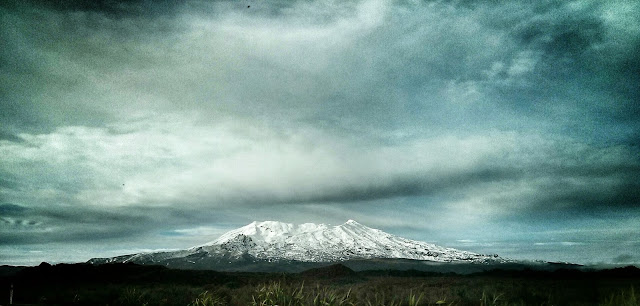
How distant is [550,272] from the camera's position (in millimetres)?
65625

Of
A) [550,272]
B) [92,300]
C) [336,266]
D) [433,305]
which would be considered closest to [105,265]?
[336,266]

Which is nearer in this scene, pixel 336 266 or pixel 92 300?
pixel 92 300

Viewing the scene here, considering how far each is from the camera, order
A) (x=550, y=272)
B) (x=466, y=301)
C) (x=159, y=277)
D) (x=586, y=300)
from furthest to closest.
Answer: (x=159, y=277) < (x=550, y=272) < (x=466, y=301) < (x=586, y=300)

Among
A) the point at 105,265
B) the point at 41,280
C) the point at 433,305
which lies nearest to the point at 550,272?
the point at 433,305

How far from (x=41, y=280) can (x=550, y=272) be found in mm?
92851

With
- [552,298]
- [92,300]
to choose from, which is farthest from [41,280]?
[552,298]

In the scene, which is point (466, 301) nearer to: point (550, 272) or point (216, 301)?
point (216, 301)

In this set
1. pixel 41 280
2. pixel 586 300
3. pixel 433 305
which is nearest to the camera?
pixel 586 300

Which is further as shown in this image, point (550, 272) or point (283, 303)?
point (550, 272)

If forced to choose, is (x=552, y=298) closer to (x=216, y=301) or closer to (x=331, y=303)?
(x=331, y=303)

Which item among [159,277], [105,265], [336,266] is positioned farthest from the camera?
[336,266]

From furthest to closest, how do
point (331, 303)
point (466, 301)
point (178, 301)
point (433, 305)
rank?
point (178, 301)
point (466, 301)
point (433, 305)
point (331, 303)

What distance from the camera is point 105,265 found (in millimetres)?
110062

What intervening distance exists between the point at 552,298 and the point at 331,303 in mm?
13202
